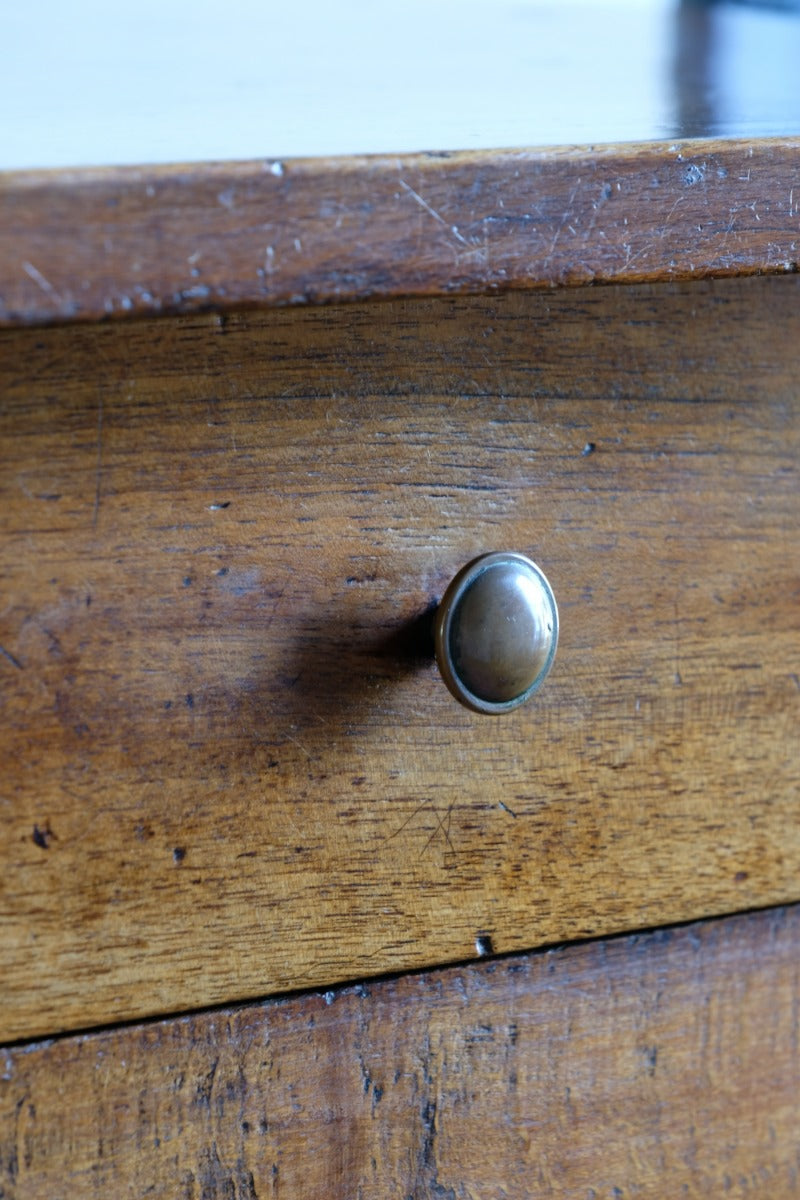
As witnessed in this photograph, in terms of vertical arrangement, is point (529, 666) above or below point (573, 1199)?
above

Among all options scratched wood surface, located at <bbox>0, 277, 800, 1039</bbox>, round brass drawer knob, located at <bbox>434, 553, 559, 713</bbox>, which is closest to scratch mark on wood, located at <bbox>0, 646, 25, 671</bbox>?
scratched wood surface, located at <bbox>0, 277, 800, 1039</bbox>

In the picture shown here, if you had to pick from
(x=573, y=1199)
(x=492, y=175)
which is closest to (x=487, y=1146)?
(x=573, y=1199)

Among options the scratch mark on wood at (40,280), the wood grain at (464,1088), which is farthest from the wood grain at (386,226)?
the wood grain at (464,1088)

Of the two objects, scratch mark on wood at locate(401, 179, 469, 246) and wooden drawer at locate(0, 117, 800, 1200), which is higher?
scratch mark on wood at locate(401, 179, 469, 246)

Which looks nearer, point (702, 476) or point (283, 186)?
point (283, 186)

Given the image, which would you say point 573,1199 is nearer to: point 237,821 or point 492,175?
point 237,821

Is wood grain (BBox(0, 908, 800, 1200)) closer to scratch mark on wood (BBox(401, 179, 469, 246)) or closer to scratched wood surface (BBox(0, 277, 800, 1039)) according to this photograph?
scratched wood surface (BBox(0, 277, 800, 1039))
